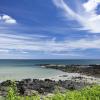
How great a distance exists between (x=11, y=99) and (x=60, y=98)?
4.38 metres

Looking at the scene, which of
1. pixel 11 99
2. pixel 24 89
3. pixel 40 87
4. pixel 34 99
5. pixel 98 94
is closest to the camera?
pixel 11 99

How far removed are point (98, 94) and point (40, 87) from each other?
18.5 metres

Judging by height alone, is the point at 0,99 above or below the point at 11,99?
below

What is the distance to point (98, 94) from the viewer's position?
61.1 feet

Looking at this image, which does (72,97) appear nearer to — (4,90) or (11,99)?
(11,99)

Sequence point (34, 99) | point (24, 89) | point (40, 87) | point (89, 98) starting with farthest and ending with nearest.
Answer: point (40, 87) < point (24, 89) < point (89, 98) < point (34, 99)

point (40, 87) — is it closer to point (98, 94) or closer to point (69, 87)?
point (69, 87)

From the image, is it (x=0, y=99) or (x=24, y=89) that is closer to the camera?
(x=0, y=99)

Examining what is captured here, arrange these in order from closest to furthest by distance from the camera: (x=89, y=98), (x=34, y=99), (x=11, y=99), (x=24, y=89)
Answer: (x=11, y=99) < (x=34, y=99) < (x=89, y=98) < (x=24, y=89)

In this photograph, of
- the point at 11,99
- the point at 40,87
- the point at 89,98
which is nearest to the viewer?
the point at 11,99

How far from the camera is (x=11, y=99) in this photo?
13242mm

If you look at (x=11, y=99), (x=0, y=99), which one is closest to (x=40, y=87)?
(x=0, y=99)

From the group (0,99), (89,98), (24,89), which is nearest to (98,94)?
(89,98)

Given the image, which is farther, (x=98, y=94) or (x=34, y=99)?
(x=98, y=94)
